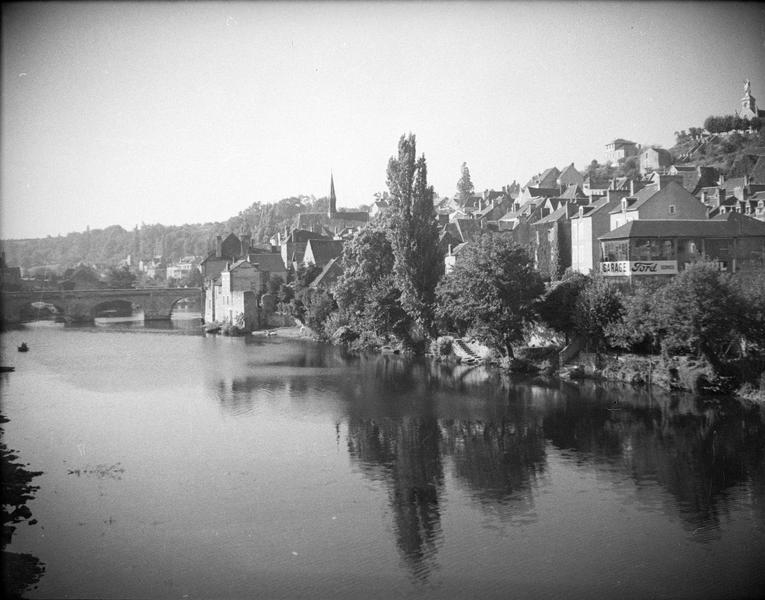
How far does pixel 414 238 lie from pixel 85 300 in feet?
123

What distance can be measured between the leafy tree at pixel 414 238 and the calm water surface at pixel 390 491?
878cm

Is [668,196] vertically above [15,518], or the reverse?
[668,196]

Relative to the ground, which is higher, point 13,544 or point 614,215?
point 614,215

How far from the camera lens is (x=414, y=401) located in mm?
27141

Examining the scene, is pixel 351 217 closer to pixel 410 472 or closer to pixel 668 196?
pixel 668 196

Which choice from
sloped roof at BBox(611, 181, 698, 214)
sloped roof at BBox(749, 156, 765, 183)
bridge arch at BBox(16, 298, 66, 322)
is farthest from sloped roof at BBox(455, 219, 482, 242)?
bridge arch at BBox(16, 298, 66, 322)

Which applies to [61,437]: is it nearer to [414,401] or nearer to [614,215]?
[414,401]

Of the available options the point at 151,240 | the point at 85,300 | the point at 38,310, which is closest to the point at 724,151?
the point at 85,300

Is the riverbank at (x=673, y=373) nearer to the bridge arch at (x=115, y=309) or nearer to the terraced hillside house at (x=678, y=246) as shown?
the terraced hillside house at (x=678, y=246)

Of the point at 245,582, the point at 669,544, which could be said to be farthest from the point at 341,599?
the point at 669,544

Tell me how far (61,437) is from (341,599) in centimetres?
1348

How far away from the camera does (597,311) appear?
2972 cm

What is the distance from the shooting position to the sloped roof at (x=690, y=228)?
32781 millimetres

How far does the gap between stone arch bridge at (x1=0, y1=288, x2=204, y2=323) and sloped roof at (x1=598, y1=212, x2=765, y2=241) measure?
43.7 metres
